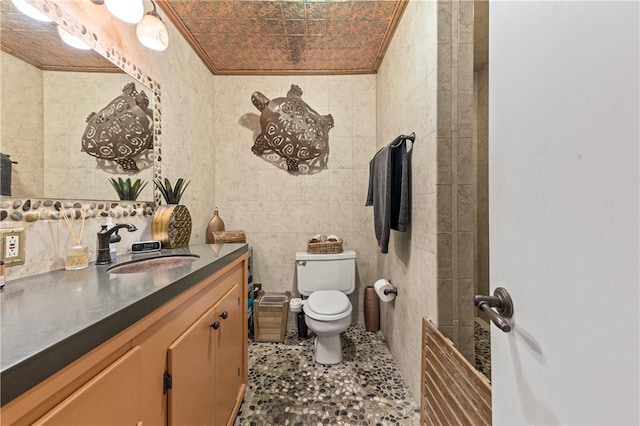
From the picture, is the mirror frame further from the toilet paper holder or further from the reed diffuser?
the toilet paper holder

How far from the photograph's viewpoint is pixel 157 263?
112cm

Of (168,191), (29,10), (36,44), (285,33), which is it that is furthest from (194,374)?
(285,33)

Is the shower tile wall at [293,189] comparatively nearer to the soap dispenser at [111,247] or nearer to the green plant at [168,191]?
the green plant at [168,191]

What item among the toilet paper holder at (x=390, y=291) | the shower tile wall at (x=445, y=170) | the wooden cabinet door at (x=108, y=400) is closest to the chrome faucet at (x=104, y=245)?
the wooden cabinet door at (x=108, y=400)

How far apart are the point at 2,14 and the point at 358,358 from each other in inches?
91.4

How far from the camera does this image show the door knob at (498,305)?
0.47 meters

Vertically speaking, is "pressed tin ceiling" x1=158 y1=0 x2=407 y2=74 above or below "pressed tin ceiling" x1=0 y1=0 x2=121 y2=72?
above

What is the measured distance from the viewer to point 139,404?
0.57 meters

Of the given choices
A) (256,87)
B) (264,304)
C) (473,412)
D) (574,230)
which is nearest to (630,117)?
(574,230)

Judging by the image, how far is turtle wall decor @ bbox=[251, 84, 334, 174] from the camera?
1998 mm

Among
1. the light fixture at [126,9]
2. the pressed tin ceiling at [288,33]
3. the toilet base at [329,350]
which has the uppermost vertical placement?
the pressed tin ceiling at [288,33]

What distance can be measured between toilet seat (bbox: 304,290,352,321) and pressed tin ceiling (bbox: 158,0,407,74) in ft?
6.34

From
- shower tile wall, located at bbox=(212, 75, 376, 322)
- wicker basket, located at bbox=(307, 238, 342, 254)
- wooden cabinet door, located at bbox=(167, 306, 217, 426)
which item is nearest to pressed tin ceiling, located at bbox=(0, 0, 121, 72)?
wooden cabinet door, located at bbox=(167, 306, 217, 426)

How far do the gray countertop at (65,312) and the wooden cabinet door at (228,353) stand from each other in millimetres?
313
